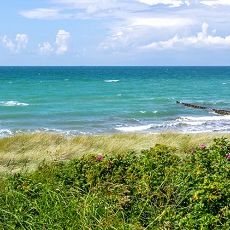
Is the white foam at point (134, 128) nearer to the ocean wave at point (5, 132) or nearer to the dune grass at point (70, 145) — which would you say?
the ocean wave at point (5, 132)

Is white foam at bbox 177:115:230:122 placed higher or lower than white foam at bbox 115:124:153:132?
lower

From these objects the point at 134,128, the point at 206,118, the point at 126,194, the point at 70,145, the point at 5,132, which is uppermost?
the point at 126,194

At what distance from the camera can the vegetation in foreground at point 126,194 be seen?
23.0ft

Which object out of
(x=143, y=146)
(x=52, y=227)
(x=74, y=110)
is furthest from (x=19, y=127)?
(x=52, y=227)

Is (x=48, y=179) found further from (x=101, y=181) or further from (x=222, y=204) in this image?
(x=222, y=204)

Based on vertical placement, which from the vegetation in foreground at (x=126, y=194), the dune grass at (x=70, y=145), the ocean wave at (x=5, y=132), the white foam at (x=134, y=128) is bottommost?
the white foam at (x=134, y=128)

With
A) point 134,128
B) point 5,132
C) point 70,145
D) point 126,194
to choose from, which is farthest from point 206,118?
point 126,194

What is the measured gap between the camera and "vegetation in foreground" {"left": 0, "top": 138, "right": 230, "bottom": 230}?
7000 mm

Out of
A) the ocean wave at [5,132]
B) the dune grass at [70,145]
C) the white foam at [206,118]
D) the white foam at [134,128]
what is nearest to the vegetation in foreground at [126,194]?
the dune grass at [70,145]

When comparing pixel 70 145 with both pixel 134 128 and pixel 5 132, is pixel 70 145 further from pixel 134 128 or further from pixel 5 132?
pixel 134 128

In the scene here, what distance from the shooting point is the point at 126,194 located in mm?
8461

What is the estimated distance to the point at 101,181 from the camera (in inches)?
360

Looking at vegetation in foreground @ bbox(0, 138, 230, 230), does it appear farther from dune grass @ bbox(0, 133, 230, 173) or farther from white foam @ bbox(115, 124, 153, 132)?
white foam @ bbox(115, 124, 153, 132)

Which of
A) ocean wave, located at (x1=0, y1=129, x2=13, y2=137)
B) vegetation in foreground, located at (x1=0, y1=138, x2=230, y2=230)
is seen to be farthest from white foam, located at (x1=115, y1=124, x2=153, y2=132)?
vegetation in foreground, located at (x1=0, y1=138, x2=230, y2=230)
